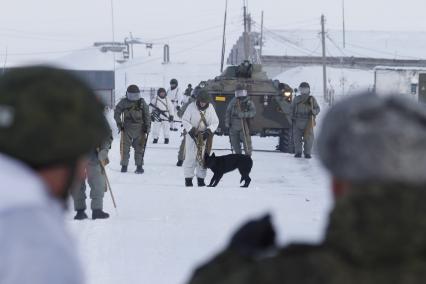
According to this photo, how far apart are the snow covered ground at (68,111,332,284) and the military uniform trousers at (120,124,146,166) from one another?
1.00 ft

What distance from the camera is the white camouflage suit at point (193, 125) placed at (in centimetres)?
1606

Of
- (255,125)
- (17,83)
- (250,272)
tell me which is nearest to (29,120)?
(17,83)

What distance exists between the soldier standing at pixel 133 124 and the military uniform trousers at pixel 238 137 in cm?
311

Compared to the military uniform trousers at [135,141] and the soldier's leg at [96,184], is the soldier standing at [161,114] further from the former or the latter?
the soldier's leg at [96,184]

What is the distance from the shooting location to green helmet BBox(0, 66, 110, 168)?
2137 mm

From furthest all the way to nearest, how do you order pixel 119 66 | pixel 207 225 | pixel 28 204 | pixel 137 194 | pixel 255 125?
pixel 119 66 → pixel 255 125 → pixel 137 194 → pixel 207 225 → pixel 28 204

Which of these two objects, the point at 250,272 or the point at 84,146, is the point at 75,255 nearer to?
the point at 84,146

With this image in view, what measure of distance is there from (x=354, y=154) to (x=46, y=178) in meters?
0.65

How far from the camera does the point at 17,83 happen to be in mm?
2203

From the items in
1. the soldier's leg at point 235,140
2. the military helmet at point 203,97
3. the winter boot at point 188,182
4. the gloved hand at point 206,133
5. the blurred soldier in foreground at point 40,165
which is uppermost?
the blurred soldier in foreground at point 40,165

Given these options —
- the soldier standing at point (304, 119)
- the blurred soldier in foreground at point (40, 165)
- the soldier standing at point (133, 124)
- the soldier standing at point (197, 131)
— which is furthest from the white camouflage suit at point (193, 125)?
the blurred soldier in foreground at point (40, 165)

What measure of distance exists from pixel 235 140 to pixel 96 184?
9.87 meters

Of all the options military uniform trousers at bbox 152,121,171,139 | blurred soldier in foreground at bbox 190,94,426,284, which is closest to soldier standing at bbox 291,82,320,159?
military uniform trousers at bbox 152,121,171,139

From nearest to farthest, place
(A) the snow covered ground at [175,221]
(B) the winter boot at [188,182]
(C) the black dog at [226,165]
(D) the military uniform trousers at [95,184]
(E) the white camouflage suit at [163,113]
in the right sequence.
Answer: (A) the snow covered ground at [175,221] < (D) the military uniform trousers at [95,184] < (C) the black dog at [226,165] < (B) the winter boot at [188,182] < (E) the white camouflage suit at [163,113]
